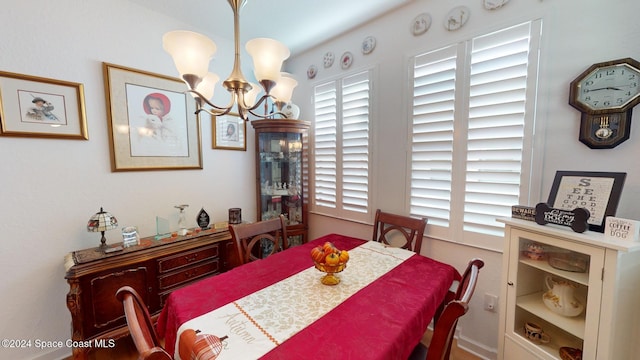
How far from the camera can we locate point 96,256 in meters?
1.56

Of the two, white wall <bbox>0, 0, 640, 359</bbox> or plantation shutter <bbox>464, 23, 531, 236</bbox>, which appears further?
plantation shutter <bbox>464, 23, 531, 236</bbox>

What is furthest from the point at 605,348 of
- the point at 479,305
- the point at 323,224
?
the point at 323,224

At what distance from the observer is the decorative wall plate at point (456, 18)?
5.27ft

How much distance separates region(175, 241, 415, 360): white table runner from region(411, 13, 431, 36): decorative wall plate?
177 cm

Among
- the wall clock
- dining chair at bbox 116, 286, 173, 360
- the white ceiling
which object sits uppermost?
the white ceiling

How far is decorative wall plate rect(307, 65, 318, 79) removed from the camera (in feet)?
8.44

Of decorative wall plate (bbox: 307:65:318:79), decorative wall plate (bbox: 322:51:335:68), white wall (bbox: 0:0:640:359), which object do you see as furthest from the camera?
decorative wall plate (bbox: 307:65:318:79)

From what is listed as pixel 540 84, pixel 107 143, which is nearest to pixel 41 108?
pixel 107 143

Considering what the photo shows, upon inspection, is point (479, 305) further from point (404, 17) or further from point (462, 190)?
point (404, 17)

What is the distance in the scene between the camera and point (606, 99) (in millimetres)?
1187

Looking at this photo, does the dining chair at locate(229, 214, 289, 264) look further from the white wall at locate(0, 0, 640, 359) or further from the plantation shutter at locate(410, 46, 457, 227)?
the plantation shutter at locate(410, 46, 457, 227)

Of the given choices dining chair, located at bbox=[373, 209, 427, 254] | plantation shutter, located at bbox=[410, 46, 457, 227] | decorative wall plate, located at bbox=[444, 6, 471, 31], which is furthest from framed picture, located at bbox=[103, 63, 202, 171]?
decorative wall plate, located at bbox=[444, 6, 471, 31]

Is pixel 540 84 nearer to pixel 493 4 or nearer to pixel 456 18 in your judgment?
pixel 493 4

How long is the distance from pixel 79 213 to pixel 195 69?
156cm
